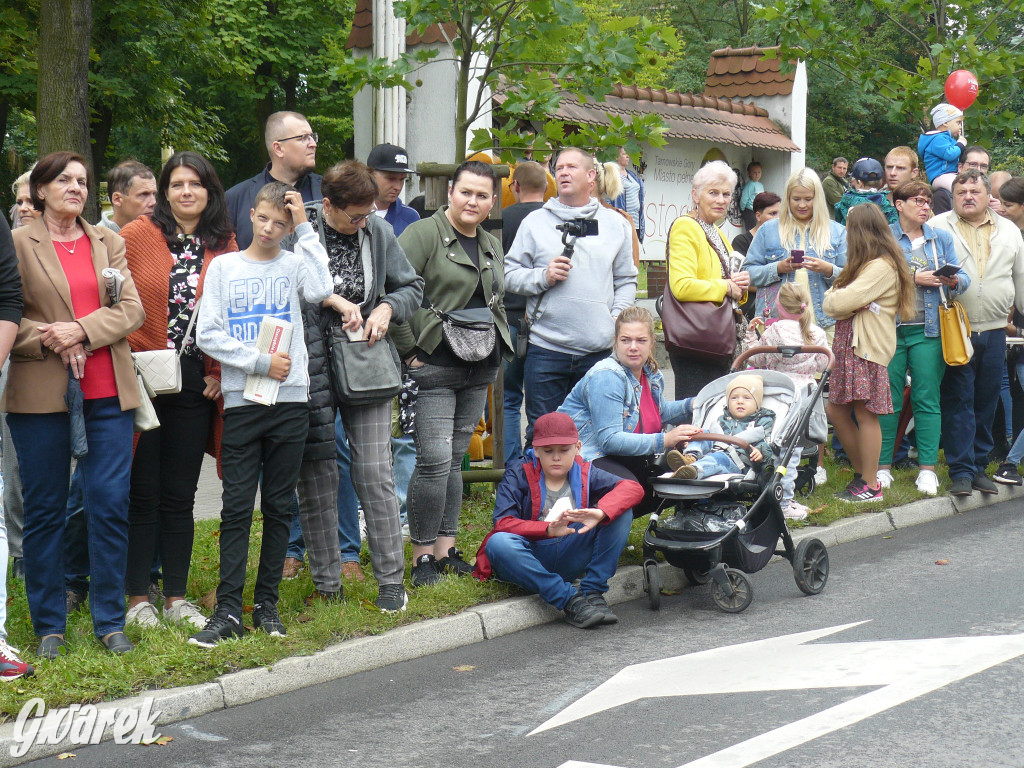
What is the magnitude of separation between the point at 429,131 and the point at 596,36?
1.85 meters

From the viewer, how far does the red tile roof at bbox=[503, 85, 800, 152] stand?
15594 mm

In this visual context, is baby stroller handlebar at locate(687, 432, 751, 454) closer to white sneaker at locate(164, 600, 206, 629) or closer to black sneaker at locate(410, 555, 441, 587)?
black sneaker at locate(410, 555, 441, 587)

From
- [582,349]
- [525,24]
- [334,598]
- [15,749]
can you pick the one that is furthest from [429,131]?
[15,749]

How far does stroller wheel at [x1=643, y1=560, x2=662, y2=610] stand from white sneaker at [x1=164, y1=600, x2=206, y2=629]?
7.42ft

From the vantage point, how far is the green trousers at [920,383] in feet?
30.1

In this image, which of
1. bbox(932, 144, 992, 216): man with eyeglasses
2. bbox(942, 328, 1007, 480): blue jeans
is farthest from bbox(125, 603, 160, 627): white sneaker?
bbox(932, 144, 992, 216): man with eyeglasses

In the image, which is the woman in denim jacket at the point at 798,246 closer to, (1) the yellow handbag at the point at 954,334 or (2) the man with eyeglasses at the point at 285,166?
(1) the yellow handbag at the point at 954,334

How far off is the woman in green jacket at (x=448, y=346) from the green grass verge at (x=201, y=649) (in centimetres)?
37

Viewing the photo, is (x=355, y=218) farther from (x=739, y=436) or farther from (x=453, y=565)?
(x=739, y=436)

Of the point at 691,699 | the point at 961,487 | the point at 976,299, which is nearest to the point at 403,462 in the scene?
the point at 691,699

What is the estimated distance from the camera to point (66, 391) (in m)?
5.24

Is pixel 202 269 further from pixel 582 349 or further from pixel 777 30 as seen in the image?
pixel 777 30

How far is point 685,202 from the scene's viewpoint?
56.0 feet

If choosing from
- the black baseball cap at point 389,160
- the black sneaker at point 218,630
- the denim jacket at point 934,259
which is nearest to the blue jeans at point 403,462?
the black baseball cap at point 389,160
